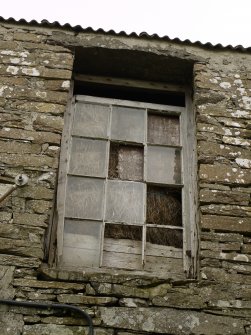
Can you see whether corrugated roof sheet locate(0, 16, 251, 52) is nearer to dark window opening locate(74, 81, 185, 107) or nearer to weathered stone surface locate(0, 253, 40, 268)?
dark window opening locate(74, 81, 185, 107)

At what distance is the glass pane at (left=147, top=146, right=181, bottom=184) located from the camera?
436cm

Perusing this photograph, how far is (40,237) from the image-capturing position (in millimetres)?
3678

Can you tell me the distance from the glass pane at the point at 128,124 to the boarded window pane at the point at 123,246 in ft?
3.17

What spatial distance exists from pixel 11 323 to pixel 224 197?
1943mm

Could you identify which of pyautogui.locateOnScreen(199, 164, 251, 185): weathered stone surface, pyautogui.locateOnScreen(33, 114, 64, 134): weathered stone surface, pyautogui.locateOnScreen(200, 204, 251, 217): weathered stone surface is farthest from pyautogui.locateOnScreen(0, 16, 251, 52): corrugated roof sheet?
pyautogui.locateOnScreen(200, 204, 251, 217): weathered stone surface

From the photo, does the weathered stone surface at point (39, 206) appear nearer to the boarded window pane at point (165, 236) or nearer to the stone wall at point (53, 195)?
the stone wall at point (53, 195)

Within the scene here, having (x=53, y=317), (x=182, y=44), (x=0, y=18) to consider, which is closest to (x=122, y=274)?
(x=53, y=317)

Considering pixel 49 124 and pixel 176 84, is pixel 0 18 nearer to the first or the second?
pixel 49 124

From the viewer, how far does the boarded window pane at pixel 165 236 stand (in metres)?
4.02

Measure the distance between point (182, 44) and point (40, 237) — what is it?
8.52ft

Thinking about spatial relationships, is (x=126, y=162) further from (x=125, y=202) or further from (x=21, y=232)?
(x=21, y=232)

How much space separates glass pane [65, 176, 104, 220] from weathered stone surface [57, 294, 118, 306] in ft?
2.62

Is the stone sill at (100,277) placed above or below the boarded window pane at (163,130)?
below

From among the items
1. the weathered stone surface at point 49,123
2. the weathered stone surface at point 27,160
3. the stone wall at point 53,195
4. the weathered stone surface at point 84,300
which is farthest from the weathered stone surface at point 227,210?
the weathered stone surface at point 49,123
